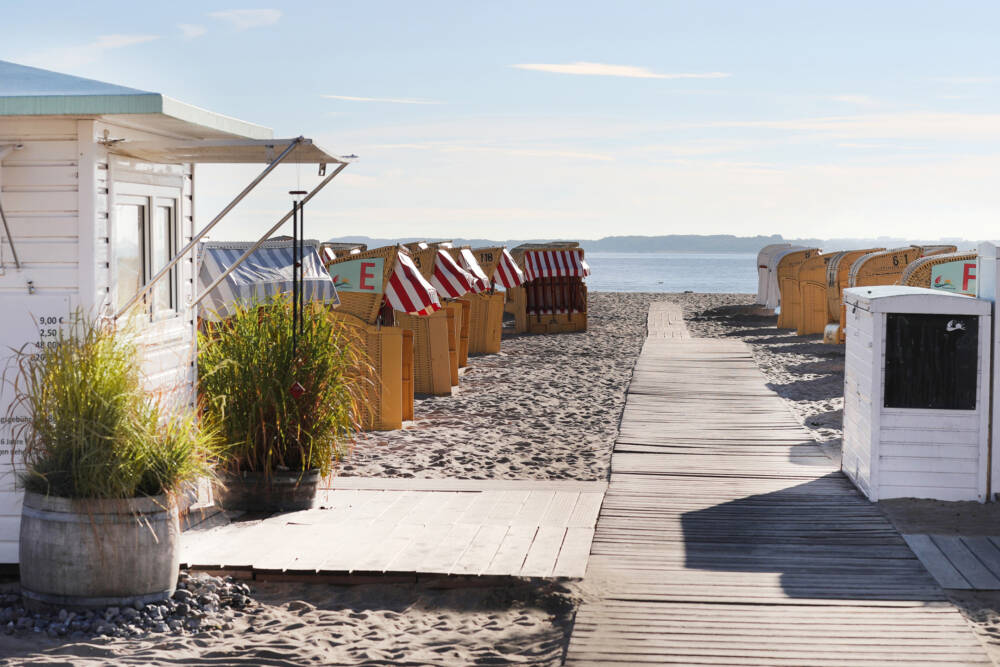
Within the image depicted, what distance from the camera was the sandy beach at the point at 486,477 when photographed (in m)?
5.20

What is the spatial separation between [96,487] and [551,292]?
21.3 meters

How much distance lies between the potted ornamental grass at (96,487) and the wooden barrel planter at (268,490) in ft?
6.90

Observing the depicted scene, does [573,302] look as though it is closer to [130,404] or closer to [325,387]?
[325,387]

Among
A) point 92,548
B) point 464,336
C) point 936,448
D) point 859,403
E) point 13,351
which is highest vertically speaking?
point 13,351

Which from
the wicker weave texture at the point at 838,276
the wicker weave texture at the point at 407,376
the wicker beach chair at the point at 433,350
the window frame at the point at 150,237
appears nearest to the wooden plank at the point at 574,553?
the window frame at the point at 150,237

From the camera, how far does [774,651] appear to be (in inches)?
202

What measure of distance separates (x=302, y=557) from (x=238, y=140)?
2380 mm

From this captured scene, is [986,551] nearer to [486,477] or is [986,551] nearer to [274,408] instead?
[486,477]

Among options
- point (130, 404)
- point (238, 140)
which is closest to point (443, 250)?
point (238, 140)

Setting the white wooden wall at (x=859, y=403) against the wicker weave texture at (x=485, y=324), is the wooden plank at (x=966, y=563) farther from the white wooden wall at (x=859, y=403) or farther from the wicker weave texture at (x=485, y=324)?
the wicker weave texture at (x=485, y=324)

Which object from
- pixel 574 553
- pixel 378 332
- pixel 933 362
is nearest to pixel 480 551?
pixel 574 553

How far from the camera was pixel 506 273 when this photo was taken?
2327 centimetres

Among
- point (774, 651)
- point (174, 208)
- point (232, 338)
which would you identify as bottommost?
point (774, 651)

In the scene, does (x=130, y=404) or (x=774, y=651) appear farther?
(x=130, y=404)
